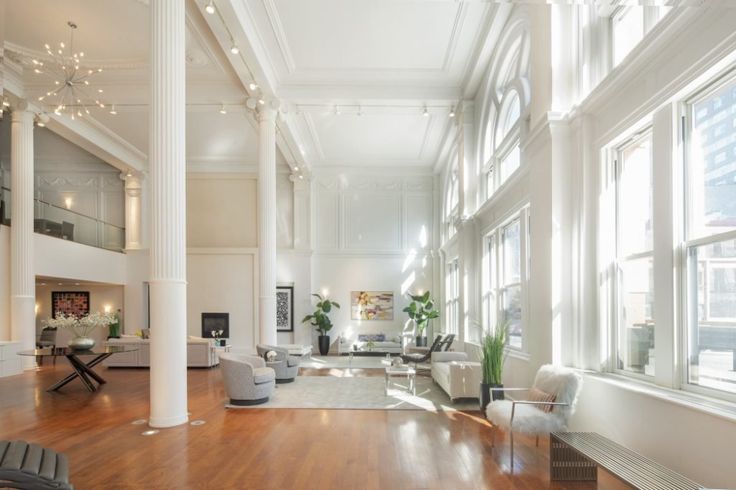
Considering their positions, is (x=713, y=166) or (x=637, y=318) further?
(x=637, y=318)

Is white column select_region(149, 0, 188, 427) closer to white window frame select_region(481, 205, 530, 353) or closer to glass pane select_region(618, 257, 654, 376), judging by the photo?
white window frame select_region(481, 205, 530, 353)

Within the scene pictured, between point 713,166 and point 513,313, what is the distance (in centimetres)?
463

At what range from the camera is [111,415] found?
657 centimetres

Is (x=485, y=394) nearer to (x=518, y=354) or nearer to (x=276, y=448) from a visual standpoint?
(x=518, y=354)

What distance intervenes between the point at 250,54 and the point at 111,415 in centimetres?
577

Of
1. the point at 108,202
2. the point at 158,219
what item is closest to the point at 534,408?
the point at 158,219

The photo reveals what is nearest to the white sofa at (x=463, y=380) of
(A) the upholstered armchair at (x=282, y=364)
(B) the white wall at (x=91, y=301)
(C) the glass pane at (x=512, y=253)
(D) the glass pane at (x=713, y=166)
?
(C) the glass pane at (x=512, y=253)

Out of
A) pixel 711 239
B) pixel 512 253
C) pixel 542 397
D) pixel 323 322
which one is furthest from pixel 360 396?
pixel 323 322

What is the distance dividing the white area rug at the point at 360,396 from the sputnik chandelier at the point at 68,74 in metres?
5.92

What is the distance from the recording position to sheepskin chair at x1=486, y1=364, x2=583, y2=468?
440cm

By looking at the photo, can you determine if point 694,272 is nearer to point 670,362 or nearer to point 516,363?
point 670,362

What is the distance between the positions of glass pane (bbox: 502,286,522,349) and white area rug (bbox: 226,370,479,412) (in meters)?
1.12

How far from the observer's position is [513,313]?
7.77 m

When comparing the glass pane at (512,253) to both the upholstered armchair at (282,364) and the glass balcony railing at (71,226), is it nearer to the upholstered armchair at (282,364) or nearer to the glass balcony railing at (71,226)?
the upholstered armchair at (282,364)
